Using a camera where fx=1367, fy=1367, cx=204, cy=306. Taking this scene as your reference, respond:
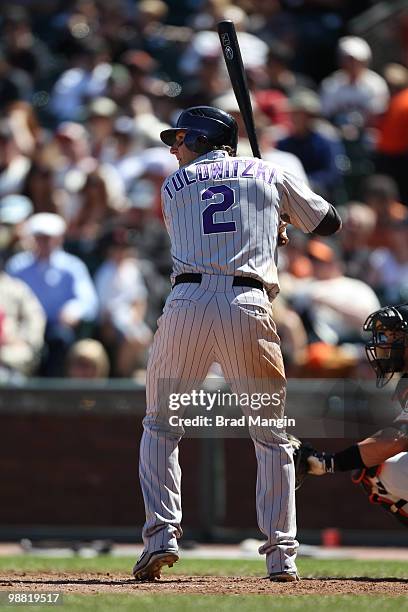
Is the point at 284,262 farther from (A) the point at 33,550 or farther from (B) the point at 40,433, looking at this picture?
(A) the point at 33,550

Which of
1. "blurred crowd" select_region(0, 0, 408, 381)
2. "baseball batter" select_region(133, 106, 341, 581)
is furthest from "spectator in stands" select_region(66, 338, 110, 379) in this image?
"baseball batter" select_region(133, 106, 341, 581)

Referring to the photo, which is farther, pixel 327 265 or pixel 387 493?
pixel 327 265

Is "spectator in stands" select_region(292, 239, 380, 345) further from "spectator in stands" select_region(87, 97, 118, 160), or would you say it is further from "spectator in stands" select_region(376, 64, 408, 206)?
"spectator in stands" select_region(87, 97, 118, 160)

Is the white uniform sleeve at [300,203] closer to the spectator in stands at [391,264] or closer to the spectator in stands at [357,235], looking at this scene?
the spectator in stands at [391,264]

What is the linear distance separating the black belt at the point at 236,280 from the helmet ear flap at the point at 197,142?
2.19 feet

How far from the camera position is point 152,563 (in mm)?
6402

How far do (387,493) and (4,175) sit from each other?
8.75 metres

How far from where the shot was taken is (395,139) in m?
14.3

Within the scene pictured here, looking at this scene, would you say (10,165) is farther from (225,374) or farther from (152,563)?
(152,563)

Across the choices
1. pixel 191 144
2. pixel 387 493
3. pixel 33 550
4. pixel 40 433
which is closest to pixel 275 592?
pixel 387 493

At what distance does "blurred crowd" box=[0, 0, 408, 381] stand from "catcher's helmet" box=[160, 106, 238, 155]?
4.77 m

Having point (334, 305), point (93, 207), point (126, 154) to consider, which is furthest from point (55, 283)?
point (126, 154)

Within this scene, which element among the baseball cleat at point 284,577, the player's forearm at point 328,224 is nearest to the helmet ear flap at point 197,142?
the player's forearm at point 328,224

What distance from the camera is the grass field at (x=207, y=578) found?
549cm
